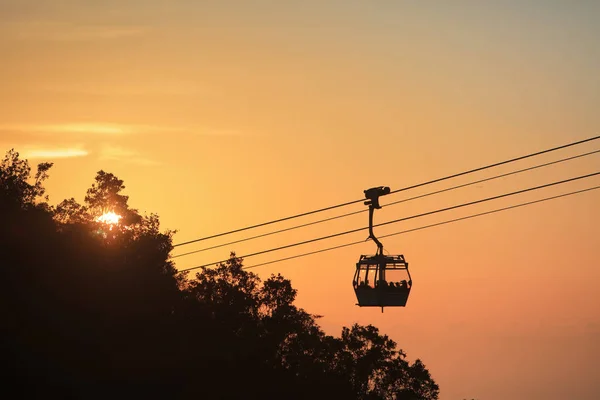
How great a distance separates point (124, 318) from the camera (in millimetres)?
74000

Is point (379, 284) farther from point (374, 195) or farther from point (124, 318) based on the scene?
point (124, 318)

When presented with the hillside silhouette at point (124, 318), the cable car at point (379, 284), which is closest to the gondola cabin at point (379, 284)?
the cable car at point (379, 284)

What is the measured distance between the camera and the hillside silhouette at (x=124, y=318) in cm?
6900

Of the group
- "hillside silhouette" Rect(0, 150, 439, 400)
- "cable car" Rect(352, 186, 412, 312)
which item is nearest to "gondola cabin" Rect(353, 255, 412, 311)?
"cable car" Rect(352, 186, 412, 312)

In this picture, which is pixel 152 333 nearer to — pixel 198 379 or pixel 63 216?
pixel 198 379

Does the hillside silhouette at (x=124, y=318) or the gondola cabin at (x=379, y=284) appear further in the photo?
the hillside silhouette at (x=124, y=318)

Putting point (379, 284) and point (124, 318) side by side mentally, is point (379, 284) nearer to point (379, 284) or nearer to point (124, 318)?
point (379, 284)

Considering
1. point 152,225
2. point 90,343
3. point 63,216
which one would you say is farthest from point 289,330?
point 90,343

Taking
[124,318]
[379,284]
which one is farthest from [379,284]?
[124,318]

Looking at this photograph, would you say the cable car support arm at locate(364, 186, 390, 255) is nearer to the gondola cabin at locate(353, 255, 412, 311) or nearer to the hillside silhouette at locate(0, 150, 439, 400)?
the gondola cabin at locate(353, 255, 412, 311)

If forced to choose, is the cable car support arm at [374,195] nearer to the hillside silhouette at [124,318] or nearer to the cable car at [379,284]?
the cable car at [379,284]

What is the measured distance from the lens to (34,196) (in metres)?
83.9

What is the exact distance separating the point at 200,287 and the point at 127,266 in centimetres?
1816

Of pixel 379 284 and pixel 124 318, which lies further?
pixel 124 318
